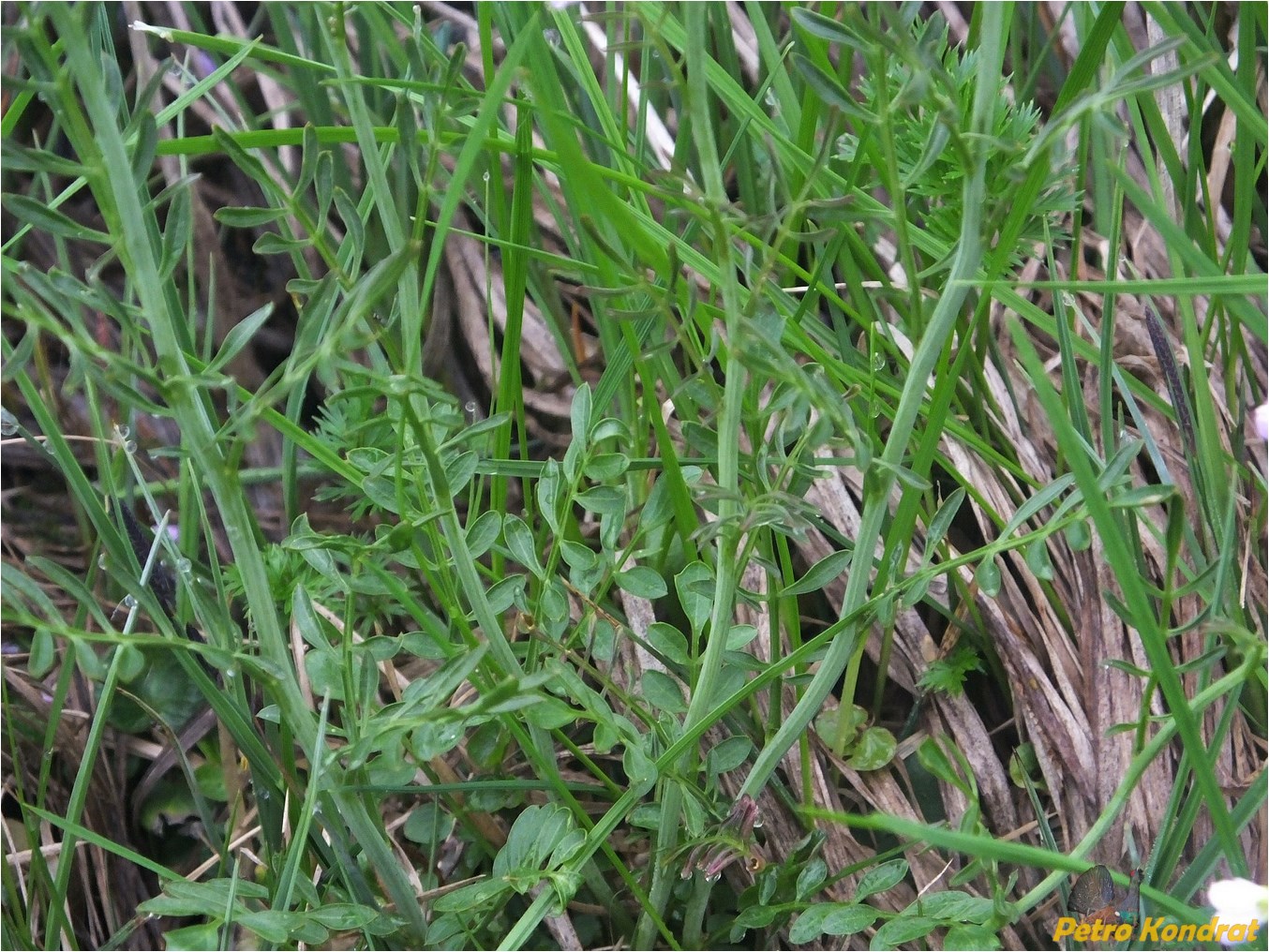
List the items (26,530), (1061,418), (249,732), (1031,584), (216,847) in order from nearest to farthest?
(1061,418)
(249,732)
(216,847)
(1031,584)
(26,530)

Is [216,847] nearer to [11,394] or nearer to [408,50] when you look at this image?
[408,50]

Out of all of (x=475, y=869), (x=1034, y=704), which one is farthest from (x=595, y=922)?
(x=1034, y=704)

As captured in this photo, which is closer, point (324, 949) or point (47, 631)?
point (47, 631)

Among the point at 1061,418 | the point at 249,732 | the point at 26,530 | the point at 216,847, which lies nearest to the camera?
the point at 1061,418

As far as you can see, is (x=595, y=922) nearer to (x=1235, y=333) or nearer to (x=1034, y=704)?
(x=1034, y=704)

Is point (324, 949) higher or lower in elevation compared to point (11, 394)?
lower

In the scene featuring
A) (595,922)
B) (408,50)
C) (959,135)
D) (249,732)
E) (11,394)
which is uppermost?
(408,50)

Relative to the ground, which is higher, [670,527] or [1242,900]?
[670,527]

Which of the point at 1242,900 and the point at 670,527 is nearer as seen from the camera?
the point at 1242,900
